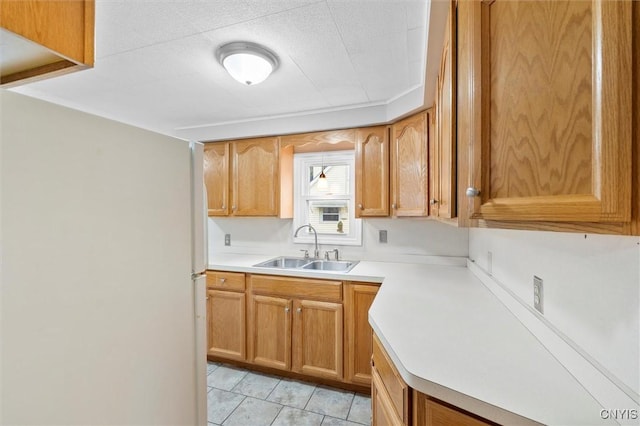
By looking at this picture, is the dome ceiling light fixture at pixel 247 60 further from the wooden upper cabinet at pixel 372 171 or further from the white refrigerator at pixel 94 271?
the wooden upper cabinet at pixel 372 171

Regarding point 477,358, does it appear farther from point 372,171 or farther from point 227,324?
point 227,324

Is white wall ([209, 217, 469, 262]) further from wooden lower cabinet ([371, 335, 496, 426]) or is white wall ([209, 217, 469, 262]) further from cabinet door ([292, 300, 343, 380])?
wooden lower cabinet ([371, 335, 496, 426])

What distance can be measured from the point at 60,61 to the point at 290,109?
180 centimetres

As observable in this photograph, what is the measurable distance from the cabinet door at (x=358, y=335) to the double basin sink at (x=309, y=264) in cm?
42

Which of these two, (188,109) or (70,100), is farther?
(188,109)

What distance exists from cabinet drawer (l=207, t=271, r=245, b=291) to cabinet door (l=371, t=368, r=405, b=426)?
145 cm

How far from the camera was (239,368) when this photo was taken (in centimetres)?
246

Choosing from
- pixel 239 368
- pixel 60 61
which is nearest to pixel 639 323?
pixel 60 61

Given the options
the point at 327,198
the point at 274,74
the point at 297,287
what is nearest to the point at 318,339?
the point at 297,287

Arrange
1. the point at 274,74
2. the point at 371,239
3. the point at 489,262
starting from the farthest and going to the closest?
the point at 371,239 < the point at 274,74 < the point at 489,262

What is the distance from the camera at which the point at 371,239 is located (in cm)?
263

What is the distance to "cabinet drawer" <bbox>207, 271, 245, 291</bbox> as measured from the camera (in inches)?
94.7

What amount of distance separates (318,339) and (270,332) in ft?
1.42

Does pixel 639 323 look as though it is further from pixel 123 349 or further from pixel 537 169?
pixel 123 349
